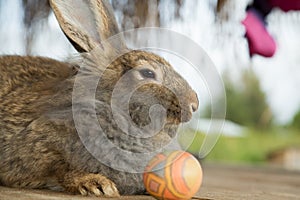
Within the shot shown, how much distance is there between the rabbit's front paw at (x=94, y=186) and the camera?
2141 millimetres

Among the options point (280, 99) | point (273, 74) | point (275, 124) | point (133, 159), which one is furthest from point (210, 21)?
point (275, 124)

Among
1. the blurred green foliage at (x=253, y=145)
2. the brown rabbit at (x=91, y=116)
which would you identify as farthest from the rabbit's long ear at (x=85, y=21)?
the blurred green foliage at (x=253, y=145)

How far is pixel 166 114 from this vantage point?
2129mm

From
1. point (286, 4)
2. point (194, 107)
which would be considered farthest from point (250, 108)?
point (194, 107)

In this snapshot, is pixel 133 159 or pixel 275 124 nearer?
pixel 133 159

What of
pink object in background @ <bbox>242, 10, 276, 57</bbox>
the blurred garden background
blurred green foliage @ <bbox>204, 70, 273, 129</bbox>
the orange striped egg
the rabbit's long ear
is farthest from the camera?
blurred green foliage @ <bbox>204, 70, 273, 129</bbox>

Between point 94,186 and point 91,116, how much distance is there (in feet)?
0.76

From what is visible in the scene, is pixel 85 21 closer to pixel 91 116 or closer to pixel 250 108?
pixel 91 116

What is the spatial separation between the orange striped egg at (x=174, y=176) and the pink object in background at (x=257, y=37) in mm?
754

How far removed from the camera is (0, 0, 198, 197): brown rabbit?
216 centimetres

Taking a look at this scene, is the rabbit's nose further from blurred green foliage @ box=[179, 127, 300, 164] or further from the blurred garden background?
blurred green foliage @ box=[179, 127, 300, 164]

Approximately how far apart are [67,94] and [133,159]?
1.11 feet

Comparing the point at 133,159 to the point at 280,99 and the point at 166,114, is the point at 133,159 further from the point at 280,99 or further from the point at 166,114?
the point at 280,99

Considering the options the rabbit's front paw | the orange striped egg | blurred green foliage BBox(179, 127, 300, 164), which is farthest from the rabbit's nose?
blurred green foliage BBox(179, 127, 300, 164)
